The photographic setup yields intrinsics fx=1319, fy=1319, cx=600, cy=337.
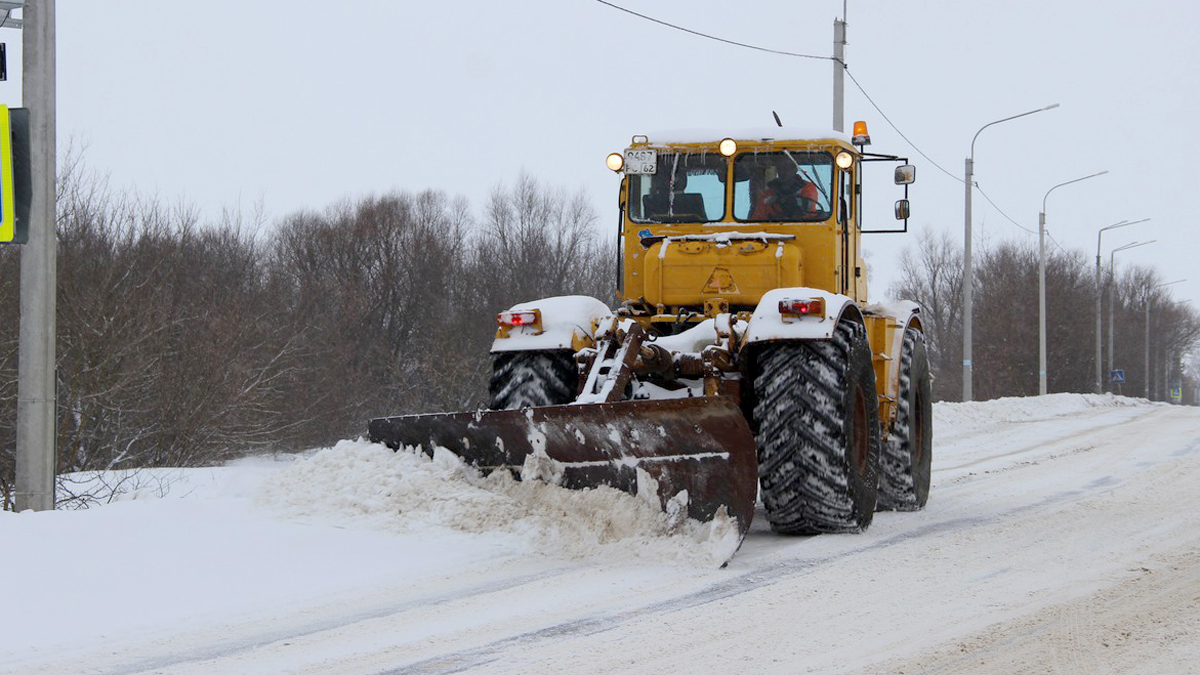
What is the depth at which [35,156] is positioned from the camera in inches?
362

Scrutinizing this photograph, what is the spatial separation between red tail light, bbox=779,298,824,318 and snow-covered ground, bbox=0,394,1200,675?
137 cm

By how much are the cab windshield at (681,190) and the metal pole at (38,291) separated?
4.13 metres

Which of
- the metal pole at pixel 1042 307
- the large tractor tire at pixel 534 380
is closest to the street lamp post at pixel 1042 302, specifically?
the metal pole at pixel 1042 307

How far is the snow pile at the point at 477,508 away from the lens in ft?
23.4

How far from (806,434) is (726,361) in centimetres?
70

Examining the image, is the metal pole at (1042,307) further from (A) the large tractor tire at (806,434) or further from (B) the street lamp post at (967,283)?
(A) the large tractor tire at (806,434)

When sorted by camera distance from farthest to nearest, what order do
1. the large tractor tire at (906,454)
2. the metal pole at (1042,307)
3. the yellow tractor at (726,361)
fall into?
1. the metal pole at (1042,307)
2. the large tractor tire at (906,454)
3. the yellow tractor at (726,361)

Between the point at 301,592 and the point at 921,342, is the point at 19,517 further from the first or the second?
the point at 921,342

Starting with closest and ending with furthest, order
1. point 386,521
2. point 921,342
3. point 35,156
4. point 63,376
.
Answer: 1. point 386,521
2. point 35,156
3. point 921,342
4. point 63,376

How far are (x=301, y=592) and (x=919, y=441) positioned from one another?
6.38 m

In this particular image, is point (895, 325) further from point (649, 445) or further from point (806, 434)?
point (649, 445)

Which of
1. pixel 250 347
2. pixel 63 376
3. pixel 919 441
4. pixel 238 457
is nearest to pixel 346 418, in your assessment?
pixel 250 347

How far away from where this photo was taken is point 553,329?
8594 mm

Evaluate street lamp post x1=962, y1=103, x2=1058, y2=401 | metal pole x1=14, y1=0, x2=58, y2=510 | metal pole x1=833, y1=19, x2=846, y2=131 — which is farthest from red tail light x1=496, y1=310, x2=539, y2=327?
street lamp post x1=962, y1=103, x2=1058, y2=401
